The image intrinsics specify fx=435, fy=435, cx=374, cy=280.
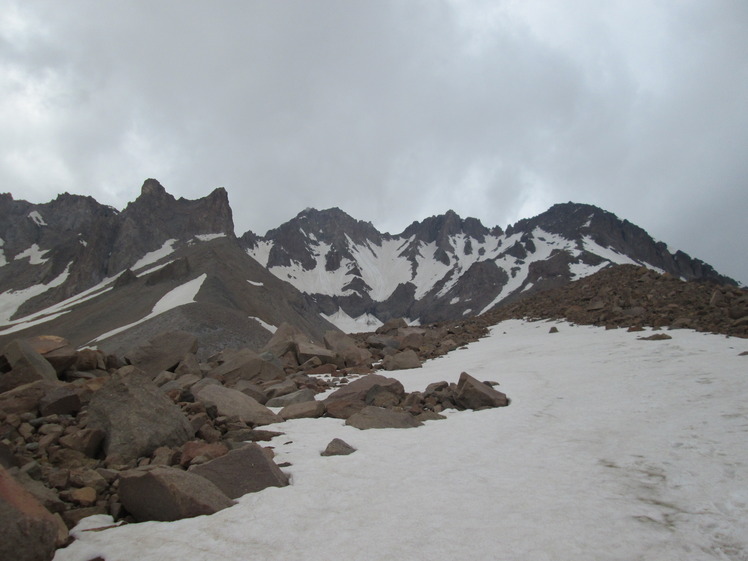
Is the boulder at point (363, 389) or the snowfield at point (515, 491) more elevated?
the boulder at point (363, 389)

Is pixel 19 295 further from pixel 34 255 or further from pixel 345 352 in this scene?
pixel 345 352

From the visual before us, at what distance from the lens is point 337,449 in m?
6.84

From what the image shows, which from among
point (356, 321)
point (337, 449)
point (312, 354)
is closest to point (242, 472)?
point (337, 449)

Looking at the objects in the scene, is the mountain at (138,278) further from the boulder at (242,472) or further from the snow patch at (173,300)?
the boulder at (242,472)

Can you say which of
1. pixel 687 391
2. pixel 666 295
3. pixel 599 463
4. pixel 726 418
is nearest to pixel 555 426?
pixel 599 463

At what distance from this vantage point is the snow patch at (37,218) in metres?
151

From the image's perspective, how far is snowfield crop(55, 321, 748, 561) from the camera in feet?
12.8

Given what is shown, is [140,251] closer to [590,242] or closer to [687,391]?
[687,391]

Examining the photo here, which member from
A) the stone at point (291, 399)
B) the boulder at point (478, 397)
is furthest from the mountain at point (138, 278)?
the boulder at point (478, 397)

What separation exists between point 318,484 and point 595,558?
10.5 ft

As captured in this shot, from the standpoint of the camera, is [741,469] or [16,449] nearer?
[741,469]

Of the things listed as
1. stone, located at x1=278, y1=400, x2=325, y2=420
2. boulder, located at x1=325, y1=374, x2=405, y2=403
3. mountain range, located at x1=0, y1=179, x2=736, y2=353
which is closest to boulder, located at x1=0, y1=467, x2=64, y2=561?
stone, located at x1=278, y1=400, x2=325, y2=420

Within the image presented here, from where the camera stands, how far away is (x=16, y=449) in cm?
591

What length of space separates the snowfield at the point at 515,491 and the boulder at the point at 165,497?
172 mm
